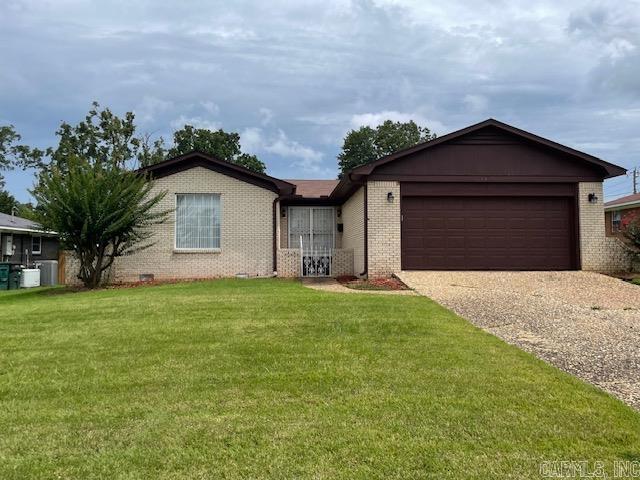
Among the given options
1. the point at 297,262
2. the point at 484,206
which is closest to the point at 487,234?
the point at 484,206

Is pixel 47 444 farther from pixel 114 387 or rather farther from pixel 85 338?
pixel 85 338

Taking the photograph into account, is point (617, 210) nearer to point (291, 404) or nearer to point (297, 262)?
point (297, 262)

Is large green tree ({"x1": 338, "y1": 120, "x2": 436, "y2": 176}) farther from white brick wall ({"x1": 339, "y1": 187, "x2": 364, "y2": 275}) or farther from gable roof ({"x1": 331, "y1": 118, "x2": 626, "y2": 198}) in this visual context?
gable roof ({"x1": 331, "y1": 118, "x2": 626, "y2": 198})

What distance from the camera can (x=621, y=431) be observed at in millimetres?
3805

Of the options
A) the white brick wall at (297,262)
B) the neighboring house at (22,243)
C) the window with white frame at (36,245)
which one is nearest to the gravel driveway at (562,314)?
the white brick wall at (297,262)

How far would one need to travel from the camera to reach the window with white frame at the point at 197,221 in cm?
1692

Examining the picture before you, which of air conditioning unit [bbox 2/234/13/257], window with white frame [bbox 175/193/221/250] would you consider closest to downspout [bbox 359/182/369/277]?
window with white frame [bbox 175/193/221/250]

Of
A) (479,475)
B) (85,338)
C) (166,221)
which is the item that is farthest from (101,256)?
(479,475)

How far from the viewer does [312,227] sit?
62.8 feet

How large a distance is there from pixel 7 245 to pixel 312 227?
49.8 ft

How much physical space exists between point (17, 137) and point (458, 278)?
149 feet

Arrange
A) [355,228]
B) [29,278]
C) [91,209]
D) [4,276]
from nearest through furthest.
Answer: [91,209] < [355,228] < [4,276] < [29,278]

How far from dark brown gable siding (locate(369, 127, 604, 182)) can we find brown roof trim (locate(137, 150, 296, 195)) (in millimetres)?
4185

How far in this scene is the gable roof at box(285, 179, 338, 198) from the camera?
19966mm
